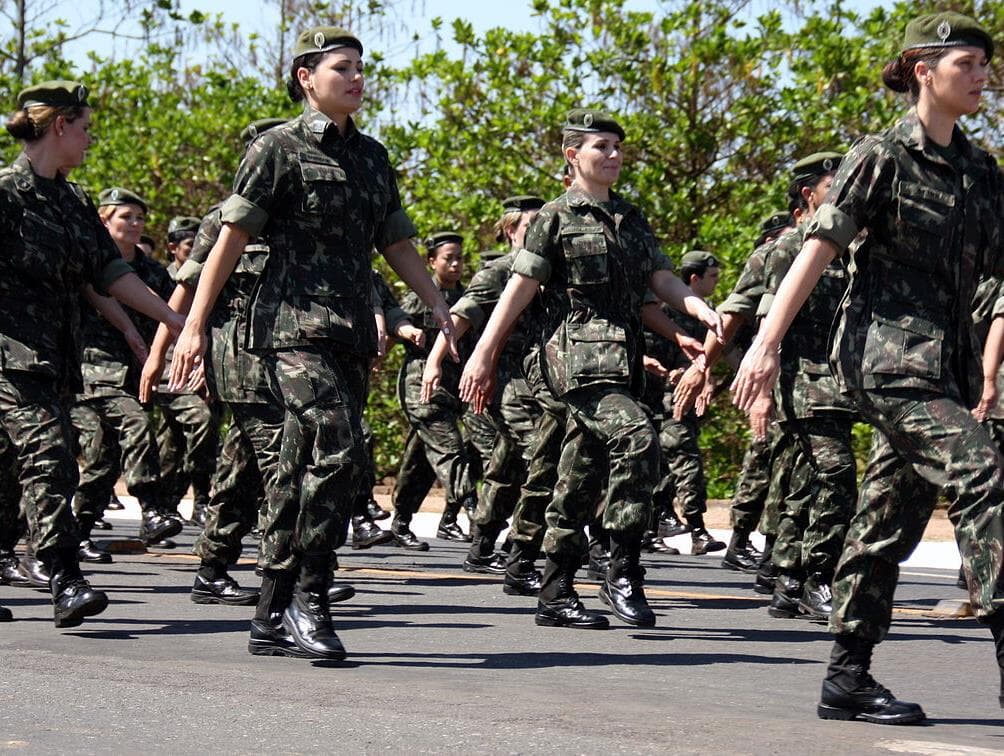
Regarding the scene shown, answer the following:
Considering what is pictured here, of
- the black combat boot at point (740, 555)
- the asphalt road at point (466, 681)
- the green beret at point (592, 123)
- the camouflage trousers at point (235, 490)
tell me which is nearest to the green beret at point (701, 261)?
the black combat boot at point (740, 555)

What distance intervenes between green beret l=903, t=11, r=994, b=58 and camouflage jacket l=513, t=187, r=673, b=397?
2.57 meters

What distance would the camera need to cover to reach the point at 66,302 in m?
8.05

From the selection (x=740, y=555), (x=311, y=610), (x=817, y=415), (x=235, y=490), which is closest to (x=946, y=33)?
(x=311, y=610)

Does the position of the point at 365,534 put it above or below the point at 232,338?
below

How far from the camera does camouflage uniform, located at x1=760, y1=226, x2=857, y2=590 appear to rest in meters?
8.55

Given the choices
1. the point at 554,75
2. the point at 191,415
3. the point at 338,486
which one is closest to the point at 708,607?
the point at 338,486

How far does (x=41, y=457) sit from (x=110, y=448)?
3854 millimetres

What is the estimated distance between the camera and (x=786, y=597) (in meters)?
8.92

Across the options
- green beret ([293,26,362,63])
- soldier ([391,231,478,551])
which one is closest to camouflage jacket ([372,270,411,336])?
soldier ([391,231,478,551])

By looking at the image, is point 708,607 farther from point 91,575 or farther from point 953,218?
point 953,218

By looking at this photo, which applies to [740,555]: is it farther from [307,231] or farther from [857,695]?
[857,695]

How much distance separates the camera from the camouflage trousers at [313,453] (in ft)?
22.3

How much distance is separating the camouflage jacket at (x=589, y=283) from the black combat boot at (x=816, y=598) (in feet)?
4.14

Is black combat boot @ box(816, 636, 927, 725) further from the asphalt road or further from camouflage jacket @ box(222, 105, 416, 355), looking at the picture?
camouflage jacket @ box(222, 105, 416, 355)
